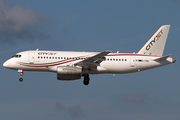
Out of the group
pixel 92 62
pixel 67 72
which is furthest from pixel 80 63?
pixel 67 72

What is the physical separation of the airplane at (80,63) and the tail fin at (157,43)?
44.9 inches

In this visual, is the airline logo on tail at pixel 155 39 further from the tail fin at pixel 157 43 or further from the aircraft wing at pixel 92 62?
the aircraft wing at pixel 92 62

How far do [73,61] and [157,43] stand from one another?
14280 millimetres

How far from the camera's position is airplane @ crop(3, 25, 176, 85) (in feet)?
166

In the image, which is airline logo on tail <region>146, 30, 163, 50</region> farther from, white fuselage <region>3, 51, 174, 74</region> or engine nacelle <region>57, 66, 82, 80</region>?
engine nacelle <region>57, 66, 82, 80</region>

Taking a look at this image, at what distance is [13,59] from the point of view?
172ft

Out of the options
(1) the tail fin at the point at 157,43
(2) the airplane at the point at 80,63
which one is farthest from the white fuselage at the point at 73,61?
(1) the tail fin at the point at 157,43

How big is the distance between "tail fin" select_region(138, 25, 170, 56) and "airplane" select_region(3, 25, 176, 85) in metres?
1.14

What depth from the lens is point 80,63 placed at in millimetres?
50531

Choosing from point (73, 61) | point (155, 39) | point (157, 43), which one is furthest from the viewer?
point (155, 39)

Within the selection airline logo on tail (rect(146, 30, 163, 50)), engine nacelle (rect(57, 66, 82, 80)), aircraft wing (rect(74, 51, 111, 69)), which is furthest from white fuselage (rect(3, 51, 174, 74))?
airline logo on tail (rect(146, 30, 163, 50))

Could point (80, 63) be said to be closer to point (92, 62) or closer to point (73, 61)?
point (92, 62)

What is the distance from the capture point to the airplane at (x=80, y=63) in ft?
166

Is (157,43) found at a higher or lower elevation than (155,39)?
lower
